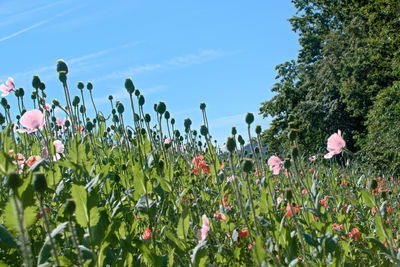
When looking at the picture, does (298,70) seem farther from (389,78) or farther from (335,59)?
(389,78)

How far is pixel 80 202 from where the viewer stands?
1.31 m

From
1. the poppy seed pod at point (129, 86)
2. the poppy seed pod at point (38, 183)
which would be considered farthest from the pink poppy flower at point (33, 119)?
the poppy seed pod at point (38, 183)

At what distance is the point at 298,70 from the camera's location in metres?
25.0

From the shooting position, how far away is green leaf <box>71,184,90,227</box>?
129 centimetres

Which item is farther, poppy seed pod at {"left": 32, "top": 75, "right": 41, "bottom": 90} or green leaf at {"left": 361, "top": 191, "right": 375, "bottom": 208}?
poppy seed pod at {"left": 32, "top": 75, "right": 41, "bottom": 90}

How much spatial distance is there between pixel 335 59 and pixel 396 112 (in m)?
12.2

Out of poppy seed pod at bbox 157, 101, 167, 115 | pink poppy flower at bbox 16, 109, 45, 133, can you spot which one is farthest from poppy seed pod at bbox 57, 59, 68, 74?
poppy seed pod at bbox 157, 101, 167, 115

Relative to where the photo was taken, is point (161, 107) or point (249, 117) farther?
point (161, 107)

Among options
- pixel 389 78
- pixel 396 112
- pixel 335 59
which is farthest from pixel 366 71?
pixel 396 112

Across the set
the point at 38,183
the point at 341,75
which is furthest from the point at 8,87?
the point at 341,75

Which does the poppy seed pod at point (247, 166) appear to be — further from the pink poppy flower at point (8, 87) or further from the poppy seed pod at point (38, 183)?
the pink poppy flower at point (8, 87)

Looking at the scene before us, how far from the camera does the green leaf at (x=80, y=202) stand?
1.29 m

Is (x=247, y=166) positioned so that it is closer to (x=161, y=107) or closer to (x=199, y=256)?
(x=199, y=256)

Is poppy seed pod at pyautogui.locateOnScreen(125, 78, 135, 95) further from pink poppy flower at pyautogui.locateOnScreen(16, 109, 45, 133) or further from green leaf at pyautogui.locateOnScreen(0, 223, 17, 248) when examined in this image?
green leaf at pyautogui.locateOnScreen(0, 223, 17, 248)
